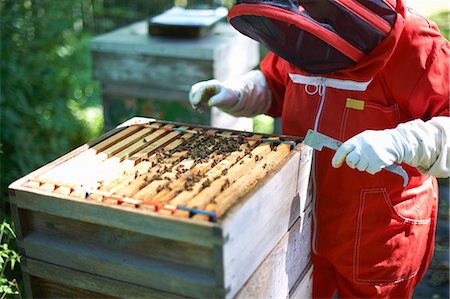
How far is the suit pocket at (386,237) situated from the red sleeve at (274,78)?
0.59 m

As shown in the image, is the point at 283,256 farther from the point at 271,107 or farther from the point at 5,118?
the point at 5,118

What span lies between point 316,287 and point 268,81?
0.83 m

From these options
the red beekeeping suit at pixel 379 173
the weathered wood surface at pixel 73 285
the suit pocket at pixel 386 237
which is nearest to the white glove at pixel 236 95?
the red beekeeping suit at pixel 379 173

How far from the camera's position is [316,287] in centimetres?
212

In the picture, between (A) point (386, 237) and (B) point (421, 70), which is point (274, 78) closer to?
(B) point (421, 70)

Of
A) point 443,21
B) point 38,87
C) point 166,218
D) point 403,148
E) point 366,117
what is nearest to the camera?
point 166,218

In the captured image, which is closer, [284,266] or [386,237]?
[284,266]

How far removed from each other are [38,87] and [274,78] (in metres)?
2.67

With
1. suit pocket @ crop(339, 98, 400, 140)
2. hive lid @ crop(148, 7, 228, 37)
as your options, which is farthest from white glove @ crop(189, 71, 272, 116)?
hive lid @ crop(148, 7, 228, 37)

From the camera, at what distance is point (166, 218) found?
1350 mm

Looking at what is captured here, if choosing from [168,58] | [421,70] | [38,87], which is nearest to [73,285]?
[421,70]

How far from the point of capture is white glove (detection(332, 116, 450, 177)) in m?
1.56

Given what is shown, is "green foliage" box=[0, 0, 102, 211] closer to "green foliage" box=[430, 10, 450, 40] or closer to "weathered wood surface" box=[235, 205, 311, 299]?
"weathered wood surface" box=[235, 205, 311, 299]

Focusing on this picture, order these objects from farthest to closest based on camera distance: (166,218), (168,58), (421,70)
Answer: (168,58)
(421,70)
(166,218)
